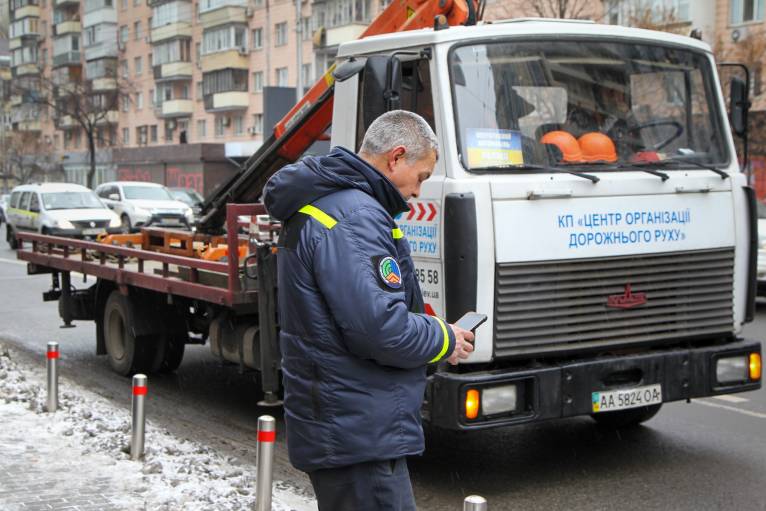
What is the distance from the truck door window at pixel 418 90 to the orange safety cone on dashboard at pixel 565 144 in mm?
696

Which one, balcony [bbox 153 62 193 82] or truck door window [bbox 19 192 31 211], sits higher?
balcony [bbox 153 62 193 82]

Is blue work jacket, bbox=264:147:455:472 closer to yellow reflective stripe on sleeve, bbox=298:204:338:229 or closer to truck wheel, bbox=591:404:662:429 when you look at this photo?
yellow reflective stripe on sleeve, bbox=298:204:338:229

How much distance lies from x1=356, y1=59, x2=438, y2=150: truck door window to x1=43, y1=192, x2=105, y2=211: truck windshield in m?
22.9

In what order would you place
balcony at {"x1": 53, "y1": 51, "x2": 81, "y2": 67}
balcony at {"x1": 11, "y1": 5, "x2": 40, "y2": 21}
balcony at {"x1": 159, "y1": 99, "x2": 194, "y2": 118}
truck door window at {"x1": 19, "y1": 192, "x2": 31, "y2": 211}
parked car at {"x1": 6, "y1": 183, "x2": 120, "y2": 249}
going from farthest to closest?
1. balcony at {"x1": 11, "y1": 5, "x2": 40, "y2": 21}
2. balcony at {"x1": 53, "y1": 51, "x2": 81, "y2": 67}
3. balcony at {"x1": 159, "y1": 99, "x2": 194, "y2": 118}
4. truck door window at {"x1": 19, "y1": 192, "x2": 31, "y2": 211}
5. parked car at {"x1": 6, "y1": 183, "x2": 120, "y2": 249}

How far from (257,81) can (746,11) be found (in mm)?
31313

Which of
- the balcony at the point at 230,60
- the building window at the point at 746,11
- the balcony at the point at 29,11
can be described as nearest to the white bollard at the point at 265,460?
the building window at the point at 746,11

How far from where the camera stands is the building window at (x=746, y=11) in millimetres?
31438

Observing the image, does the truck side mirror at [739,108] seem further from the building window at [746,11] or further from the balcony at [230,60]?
the balcony at [230,60]

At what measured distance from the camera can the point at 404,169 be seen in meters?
3.17

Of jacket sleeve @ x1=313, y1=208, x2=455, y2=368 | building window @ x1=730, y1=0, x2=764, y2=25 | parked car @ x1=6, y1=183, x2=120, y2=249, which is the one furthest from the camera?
building window @ x1=730, y1=0, x2=764, y2=25

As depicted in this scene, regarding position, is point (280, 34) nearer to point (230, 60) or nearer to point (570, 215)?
point (230, 60)

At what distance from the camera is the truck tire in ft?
30.0

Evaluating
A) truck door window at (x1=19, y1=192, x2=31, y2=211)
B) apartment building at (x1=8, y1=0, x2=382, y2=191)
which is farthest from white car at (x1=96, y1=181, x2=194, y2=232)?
apartment building at (x1=8, y1=0, x2=382, y2=191)

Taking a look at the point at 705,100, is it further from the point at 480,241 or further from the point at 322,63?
the point at 322,63
